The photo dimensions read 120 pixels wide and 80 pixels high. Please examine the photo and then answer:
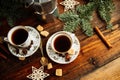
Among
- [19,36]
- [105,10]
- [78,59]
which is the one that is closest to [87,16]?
[105,10]

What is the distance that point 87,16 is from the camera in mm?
1241

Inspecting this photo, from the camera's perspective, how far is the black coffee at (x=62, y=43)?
1.17 metres

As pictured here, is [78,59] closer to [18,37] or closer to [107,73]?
[107,73]

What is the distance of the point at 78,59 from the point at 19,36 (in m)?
0.28

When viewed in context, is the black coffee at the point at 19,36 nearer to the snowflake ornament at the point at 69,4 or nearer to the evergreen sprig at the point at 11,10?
the evergreen sprig at the point at 11,10

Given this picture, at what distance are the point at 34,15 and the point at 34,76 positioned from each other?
29 cm

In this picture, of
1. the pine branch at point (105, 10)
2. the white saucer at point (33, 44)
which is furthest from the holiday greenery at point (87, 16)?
the white saucer at point (33, 44)

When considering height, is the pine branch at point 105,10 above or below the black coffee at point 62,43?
above

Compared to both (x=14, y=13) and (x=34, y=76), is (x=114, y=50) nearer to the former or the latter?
(x=34, y=76)

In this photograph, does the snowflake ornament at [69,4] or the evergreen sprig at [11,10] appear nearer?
the evergreen sprig at [11,10]

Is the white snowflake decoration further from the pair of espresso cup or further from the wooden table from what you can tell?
the pair of espresso cup

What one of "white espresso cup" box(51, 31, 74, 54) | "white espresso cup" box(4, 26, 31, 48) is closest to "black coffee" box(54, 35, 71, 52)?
"white espresso cup" box(51, 31, 74, 54)

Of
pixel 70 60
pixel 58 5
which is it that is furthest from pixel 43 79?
pixel 58 5

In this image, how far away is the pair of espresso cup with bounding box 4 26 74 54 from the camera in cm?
116
